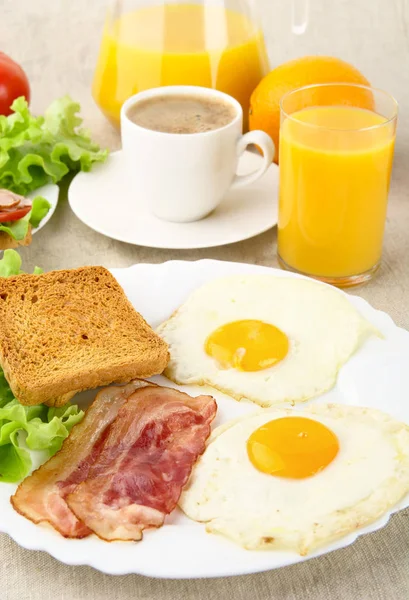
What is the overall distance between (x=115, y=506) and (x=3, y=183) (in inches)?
59.3

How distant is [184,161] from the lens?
8.11ft

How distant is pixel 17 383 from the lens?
179 centimetres

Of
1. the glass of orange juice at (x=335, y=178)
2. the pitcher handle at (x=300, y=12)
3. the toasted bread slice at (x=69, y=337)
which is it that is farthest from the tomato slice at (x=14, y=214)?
the pitcher handle at (x=300, y=12)

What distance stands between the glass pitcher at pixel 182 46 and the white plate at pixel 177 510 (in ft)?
3.00

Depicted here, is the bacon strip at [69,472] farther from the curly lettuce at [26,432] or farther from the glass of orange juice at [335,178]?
the glass of orange juice at [335,178]

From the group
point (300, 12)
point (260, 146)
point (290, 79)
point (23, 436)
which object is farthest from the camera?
point (300, 12)

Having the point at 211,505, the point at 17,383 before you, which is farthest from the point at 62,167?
the point at 211,505

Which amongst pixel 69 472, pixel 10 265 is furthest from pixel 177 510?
pixel 10 265

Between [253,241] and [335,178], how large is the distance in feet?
1.54

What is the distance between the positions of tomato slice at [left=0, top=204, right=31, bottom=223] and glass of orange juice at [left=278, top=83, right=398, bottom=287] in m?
0.76

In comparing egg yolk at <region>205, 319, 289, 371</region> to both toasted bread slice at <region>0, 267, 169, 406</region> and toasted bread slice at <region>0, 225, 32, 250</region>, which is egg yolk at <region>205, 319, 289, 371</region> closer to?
toasted bread slice at <region>0, 267, 169, 406</region>

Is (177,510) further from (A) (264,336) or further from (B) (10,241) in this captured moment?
(B) (10,241)

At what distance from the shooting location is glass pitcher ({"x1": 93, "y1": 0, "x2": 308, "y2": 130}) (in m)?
2.86

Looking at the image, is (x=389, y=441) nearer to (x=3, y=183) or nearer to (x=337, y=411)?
(x=337, y=411)
